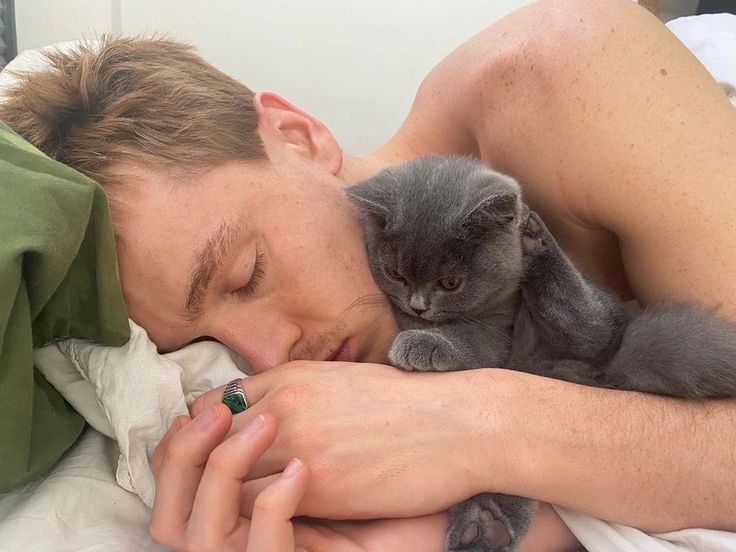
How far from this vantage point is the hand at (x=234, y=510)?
25.8 inches

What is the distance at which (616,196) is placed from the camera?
0.92m

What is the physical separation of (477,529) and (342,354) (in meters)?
0.29

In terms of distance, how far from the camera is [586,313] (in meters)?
0.89

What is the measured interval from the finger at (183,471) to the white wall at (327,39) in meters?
1.47

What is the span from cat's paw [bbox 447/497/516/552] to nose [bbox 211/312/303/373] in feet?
0.96

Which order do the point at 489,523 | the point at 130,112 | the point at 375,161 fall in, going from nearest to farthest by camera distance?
the point at 489,523 → the point at 130,112 → the point at 375,161

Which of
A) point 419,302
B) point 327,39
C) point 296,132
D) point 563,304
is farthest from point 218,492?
point 327,39

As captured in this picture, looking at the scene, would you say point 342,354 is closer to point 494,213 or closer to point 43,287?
point 494,213

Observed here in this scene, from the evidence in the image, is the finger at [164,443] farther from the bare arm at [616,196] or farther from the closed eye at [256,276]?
the bare arm at [616,196]

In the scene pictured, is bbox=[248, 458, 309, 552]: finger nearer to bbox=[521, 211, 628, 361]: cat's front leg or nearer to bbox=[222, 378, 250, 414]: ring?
bbox=[222, 378, 250, 414]: ring

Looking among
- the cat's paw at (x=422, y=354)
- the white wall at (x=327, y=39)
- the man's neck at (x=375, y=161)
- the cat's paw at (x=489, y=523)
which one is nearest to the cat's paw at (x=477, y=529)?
the cat's paw at (x=489, y=523)

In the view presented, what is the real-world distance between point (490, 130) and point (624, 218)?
276mm

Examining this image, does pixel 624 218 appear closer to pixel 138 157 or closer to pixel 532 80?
pixel 532 80

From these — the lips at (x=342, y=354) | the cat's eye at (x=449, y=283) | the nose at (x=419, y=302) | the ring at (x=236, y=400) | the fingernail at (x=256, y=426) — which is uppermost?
the cat's eye at (x=449, y=283)
